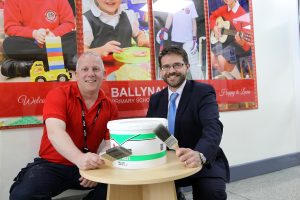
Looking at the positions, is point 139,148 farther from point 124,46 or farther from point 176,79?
point 124,46

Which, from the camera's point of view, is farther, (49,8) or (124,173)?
(49,8)

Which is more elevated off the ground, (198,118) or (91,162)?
(198,118)

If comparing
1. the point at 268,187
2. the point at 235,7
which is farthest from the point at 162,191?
the point at 235,7

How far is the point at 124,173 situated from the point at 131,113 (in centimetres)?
99

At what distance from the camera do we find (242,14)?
2.51m

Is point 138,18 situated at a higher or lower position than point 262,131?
higher

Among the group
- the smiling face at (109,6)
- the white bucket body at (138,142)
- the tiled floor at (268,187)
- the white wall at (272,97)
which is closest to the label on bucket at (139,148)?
the white bucket body at (138,142)

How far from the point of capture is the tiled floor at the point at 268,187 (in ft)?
6.92

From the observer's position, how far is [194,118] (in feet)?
4.82

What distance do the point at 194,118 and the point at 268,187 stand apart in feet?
4.29

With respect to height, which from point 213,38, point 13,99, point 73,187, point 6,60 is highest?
point 213,38

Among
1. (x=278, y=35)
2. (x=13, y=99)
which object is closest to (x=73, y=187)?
(x=13, y=99)

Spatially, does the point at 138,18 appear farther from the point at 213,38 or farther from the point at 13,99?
the point at 13,99

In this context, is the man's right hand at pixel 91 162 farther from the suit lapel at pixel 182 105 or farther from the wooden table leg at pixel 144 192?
the suit lapel at pixel 182 105
